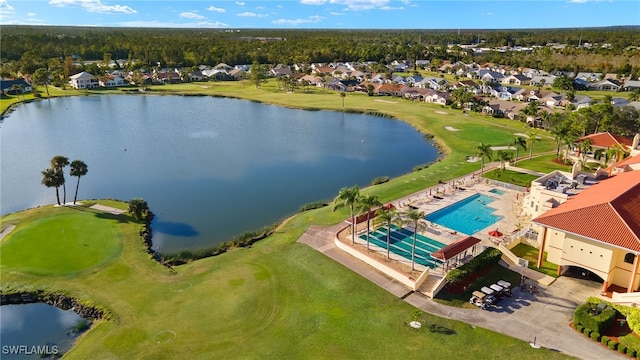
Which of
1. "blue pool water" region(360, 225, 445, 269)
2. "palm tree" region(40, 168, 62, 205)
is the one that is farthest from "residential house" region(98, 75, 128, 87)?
"blue pool water" region(360, 225, 445, 269)

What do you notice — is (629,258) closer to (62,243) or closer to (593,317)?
(593,317)

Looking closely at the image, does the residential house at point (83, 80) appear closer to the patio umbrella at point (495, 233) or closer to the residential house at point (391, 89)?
the residential house at point (391, 89)

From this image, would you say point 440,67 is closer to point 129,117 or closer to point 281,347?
point 129,117

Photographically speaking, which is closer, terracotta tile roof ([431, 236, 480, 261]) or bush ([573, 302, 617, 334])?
bush ([573, 302, 617, 334])

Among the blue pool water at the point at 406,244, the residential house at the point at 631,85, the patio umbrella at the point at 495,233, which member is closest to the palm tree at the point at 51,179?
the blue pool water at the point at 406,244

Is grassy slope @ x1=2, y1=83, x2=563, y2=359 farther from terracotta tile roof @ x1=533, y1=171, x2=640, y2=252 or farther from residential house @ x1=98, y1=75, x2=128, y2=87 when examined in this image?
residential house @ x1=98, y1=75, x2=128, y2=87

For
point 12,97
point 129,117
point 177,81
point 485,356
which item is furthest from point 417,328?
point 177,81

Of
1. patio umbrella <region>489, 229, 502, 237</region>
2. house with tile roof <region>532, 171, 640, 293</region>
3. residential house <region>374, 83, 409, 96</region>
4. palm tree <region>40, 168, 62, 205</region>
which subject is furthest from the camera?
residential house <region>374, 83, 409, 96</region>

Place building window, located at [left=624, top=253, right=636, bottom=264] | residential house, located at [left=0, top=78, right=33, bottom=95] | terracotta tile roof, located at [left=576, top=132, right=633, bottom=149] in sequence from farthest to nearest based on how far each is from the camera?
residential house, located at [left=0, top=78, right=33, bottom=95], terracotta tile roof, located at [left=576, top=132, right=633, bottom=149], building window, located at [left=624, top=253, right=636, bottom=264]
